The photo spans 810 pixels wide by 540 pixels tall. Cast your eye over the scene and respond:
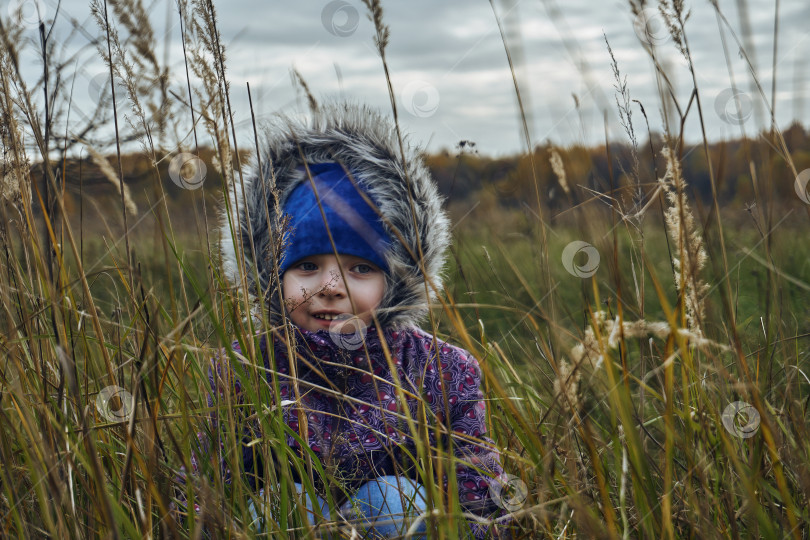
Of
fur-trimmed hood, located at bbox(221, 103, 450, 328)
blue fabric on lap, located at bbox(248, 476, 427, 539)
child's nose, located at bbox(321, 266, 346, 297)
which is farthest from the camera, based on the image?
fur-trimmed hood, located at bbox(221, 103, 450, 328)

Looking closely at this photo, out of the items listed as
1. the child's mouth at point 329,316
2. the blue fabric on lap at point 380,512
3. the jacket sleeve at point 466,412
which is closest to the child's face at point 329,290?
the child's mouth at point 329,316

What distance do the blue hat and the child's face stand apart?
35 millimetres

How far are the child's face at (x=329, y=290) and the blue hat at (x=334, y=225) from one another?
0.04 metres

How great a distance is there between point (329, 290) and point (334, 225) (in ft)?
0.89

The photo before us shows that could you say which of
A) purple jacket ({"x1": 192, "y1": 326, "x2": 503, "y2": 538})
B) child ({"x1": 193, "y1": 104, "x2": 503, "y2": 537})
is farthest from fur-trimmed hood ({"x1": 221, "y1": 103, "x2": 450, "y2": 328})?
purple jacket ({"x1": 192, "y1": 326, "x2": 503, "y2": 538})

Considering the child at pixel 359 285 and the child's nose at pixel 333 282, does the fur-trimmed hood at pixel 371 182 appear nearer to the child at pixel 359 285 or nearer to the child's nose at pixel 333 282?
the child at pixel 359 285

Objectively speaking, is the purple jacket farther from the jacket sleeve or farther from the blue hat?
the blue hat

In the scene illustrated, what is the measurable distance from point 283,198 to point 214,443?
103cm

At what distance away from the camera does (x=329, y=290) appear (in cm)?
174

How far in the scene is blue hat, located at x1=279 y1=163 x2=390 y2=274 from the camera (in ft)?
6.19

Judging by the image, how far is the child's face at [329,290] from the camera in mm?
1812

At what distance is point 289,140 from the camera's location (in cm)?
214

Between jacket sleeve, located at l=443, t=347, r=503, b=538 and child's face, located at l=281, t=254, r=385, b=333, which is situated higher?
child's face, located at l=281, t=254, r=385, b=333

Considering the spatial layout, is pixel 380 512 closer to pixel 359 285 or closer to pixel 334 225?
pixel 359 285
